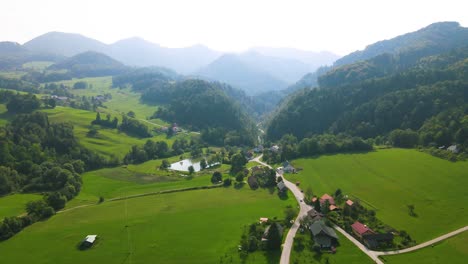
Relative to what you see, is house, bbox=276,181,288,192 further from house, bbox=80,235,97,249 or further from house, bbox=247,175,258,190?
house, bbox=80,235,97,249

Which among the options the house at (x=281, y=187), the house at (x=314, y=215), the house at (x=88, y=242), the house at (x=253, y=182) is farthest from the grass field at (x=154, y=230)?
the house at (x=314, y=215)

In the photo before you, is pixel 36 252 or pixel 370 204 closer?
pixel 36 252

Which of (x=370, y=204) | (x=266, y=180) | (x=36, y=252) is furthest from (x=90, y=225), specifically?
(x=370, y=204)

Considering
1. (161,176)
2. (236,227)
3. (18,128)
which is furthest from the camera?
(18,128)

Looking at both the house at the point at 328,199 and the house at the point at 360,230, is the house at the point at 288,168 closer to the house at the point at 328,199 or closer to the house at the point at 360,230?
the house at the point at 328,199

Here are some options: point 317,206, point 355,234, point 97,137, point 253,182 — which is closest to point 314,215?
point 317,206

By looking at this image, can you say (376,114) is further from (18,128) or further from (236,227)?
(18,128)
